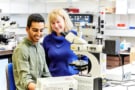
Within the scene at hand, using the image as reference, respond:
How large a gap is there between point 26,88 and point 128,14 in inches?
164

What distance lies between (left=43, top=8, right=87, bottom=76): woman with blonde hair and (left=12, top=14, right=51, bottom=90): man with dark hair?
0.38 m

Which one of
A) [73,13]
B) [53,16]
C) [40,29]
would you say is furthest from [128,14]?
[40,29]

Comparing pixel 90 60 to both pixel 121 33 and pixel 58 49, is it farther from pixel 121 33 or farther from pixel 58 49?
pixel 121 33

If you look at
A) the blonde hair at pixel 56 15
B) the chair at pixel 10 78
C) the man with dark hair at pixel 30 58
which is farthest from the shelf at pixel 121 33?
the chair at pixel 10 78

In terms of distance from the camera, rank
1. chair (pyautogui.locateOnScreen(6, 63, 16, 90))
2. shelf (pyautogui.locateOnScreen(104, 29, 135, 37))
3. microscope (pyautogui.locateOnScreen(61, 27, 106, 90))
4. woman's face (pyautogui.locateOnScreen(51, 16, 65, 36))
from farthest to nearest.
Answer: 1. shelf (pyautogui.locateOnScreen(104, 29, 135, 37))
2. woman's face (pyautogui.locateOnScreen(51, 16, 65, 36))
3. chair (pyautogui.locateOnScreen(6, 63, 16, 90))
4. microscope (pyautogui.locateOnScreen(61, 27, 106, 90))

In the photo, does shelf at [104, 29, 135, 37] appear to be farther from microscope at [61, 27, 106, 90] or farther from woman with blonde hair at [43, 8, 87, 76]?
microscope at [61, 27, 106, 90]

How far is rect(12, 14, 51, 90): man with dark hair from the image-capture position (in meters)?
2.04

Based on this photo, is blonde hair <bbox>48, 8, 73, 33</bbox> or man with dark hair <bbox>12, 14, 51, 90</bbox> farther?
blonde hair <bbox>48, 8, 73, 33</bbox>

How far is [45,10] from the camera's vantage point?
6719 mm

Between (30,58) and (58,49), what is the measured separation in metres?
0.56

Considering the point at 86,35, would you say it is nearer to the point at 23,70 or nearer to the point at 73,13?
A: the point at 23,70

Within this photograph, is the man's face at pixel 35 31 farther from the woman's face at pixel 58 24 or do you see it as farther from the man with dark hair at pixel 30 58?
the woman's face at pixel 58 24

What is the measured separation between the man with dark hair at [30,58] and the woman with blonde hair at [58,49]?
0.38 m

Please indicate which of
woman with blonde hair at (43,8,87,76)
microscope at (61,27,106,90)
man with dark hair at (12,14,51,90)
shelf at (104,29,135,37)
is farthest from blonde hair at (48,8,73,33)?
shelf at (104,29,135,37)
